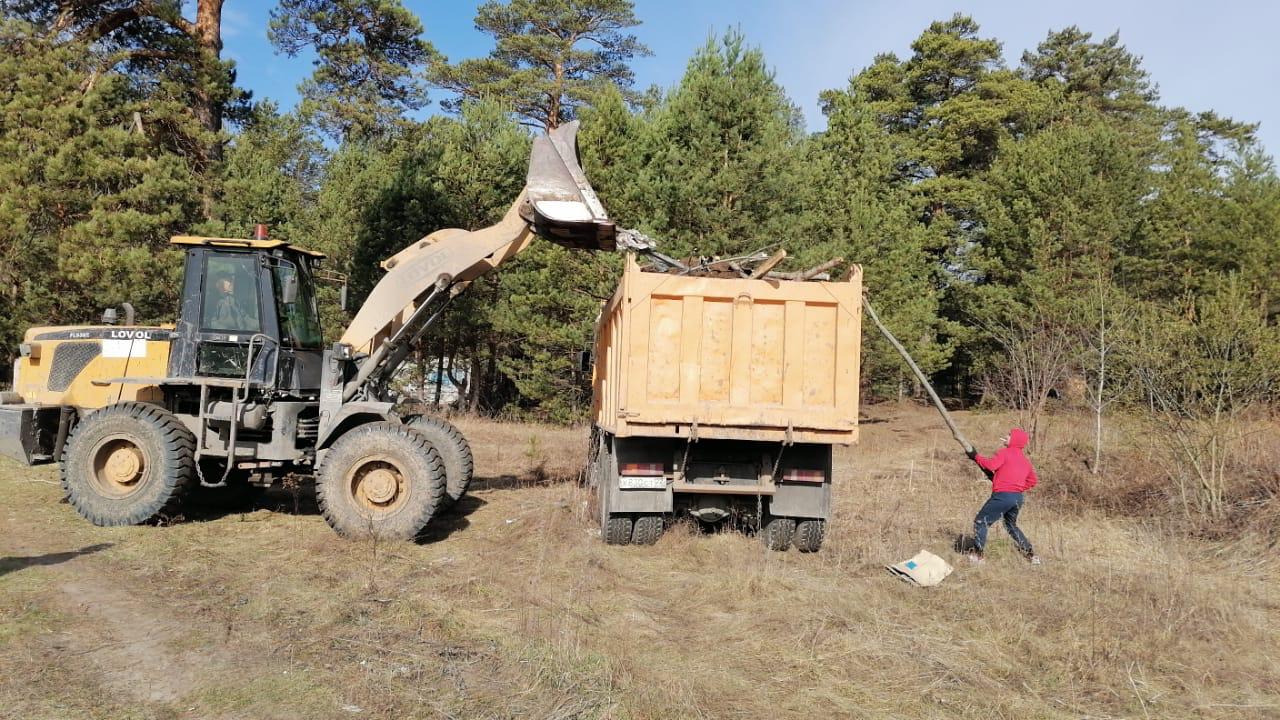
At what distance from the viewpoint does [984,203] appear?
28.2 metres

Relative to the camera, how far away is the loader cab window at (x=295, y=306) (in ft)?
28.5

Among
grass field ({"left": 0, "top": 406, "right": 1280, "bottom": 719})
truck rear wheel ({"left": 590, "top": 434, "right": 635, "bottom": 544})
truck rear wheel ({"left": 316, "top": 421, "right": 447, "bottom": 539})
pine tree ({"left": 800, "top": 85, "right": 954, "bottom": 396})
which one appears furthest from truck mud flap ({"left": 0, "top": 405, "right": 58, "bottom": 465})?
pine tree ({"left": 800, "top": 85, "right": 954, "bottom": 396})

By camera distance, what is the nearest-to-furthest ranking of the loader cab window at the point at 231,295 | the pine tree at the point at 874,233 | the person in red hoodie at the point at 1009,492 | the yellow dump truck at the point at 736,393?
1. the yellow dump truck at the point at 736,393
2. the person in red hoodie at the point at 1009,492
3. the loader cab window at the point at 231,295
4. the pine tree at the point at 874,233

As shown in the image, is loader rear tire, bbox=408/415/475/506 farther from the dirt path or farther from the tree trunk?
the tree trunk

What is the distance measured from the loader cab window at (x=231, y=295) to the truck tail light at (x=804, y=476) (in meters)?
5.52

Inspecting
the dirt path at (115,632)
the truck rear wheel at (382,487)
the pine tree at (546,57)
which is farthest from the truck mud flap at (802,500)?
the pine tree at (546,57)

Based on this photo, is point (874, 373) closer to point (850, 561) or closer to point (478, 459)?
point (478, 459)

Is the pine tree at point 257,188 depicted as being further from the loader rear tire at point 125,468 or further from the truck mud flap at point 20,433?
the loader rear tire at point 125,468

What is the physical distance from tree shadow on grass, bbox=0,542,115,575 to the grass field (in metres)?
0.04

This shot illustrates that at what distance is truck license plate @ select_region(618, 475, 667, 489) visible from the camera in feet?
25.1

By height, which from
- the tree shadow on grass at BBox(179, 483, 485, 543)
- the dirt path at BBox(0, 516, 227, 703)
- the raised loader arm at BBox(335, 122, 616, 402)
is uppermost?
the raised loader arm at BBox(335, 122, 616, 402)

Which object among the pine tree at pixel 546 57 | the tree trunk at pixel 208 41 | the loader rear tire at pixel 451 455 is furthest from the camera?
the pine tree at pixel 546 57

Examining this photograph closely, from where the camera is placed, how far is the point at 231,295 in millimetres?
8633

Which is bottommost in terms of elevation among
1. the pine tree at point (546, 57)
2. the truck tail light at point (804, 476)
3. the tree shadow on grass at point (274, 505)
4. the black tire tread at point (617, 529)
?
the tree shadow on grass at point (274, 505)
